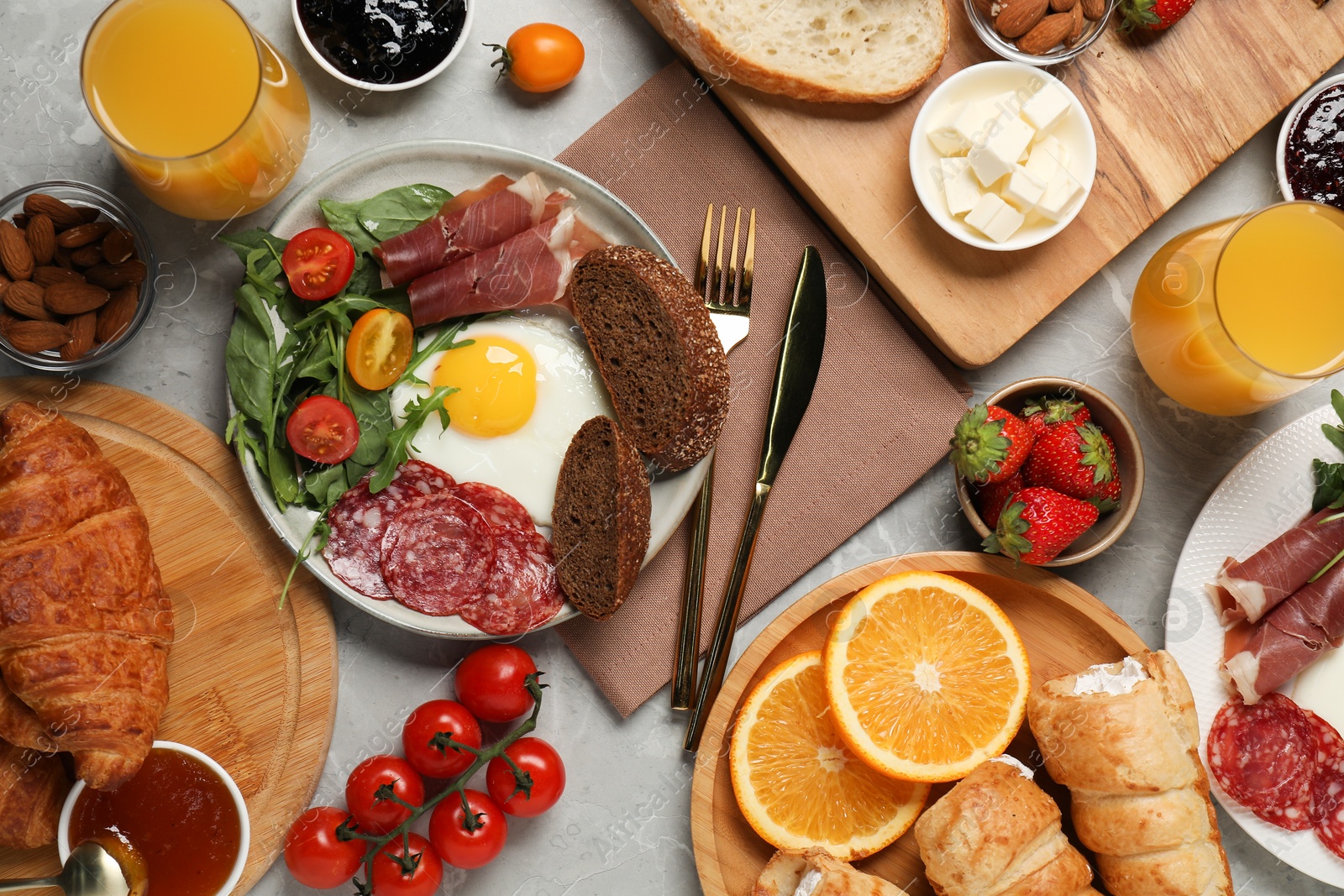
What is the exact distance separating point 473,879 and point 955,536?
5.52 ft

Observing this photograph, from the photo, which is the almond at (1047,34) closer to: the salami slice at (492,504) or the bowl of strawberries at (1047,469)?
the bowl of strawberries at (1047,469)

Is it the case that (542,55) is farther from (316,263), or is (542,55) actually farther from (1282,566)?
(1282,566)

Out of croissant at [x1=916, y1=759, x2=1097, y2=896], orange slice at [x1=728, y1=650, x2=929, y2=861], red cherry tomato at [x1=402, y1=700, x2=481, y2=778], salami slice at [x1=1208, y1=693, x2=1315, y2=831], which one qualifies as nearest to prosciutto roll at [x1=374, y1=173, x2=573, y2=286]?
red cherry tomato at [x1=402, y1=700, x2=481, y2=778]

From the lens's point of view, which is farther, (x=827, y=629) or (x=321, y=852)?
(x=827, y=629)

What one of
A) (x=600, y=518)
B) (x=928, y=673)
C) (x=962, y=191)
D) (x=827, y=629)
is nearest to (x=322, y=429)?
(x=600, y=518)

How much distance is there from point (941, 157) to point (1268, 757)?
71.7 inches

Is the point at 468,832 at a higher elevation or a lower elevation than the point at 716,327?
lower

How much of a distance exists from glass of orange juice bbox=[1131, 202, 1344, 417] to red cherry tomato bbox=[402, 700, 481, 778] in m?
2.09

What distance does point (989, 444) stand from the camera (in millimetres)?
2277

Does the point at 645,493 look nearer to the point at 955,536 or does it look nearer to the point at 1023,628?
the point at 955,536

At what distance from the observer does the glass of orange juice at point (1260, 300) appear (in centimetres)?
223

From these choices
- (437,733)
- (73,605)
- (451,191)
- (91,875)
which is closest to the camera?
(73,605)

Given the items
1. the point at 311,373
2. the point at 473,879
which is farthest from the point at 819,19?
the point at 473,879

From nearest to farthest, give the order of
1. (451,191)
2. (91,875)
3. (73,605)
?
(73,605) → (91,875) → (451,191)
